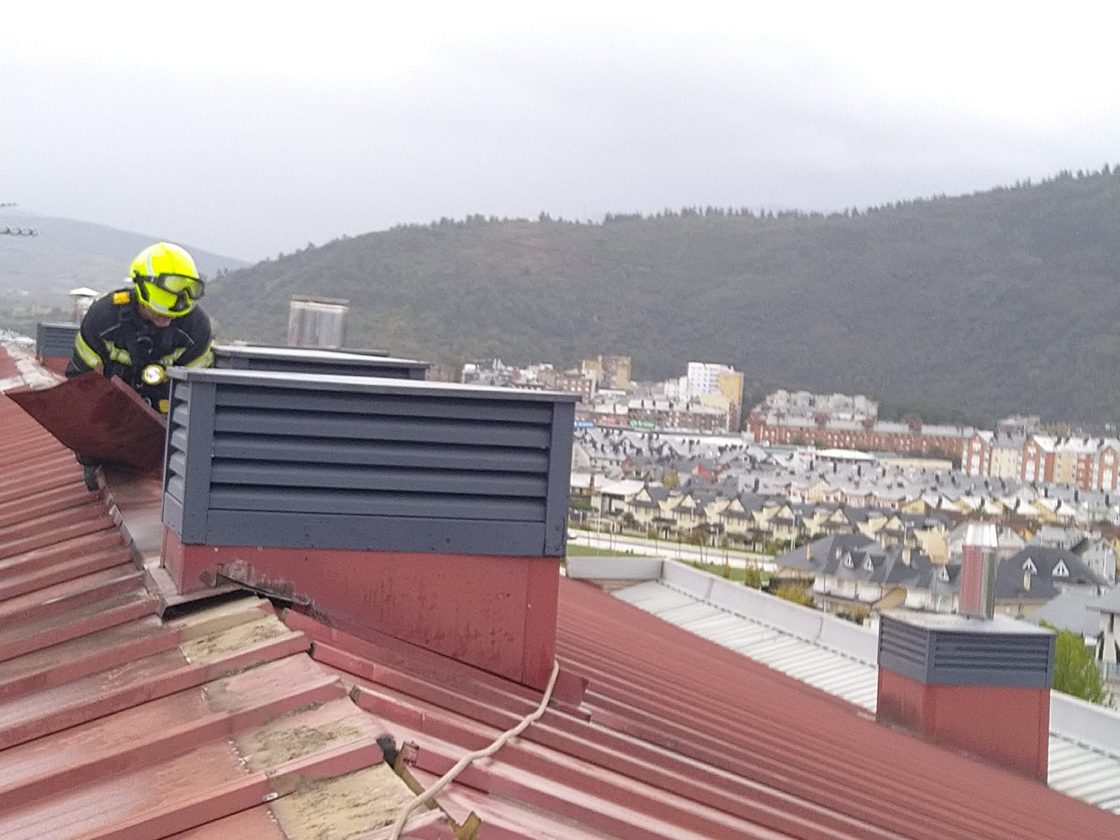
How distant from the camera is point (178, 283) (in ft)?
21.1

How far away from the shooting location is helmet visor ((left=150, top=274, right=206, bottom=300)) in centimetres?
643

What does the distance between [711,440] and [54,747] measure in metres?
137

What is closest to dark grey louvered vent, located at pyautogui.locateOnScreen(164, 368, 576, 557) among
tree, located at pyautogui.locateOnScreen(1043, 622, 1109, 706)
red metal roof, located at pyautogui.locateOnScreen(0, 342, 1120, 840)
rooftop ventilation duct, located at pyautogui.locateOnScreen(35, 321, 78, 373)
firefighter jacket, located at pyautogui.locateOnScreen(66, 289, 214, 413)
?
red metal roof, located at pyautogui.locateOnScreen(0, 342, 1120, 840)

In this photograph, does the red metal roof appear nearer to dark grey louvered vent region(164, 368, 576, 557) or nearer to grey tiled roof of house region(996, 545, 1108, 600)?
dark grey louvered vent region(164, 368, 576, 557)

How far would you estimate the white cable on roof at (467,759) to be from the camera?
2.19 m

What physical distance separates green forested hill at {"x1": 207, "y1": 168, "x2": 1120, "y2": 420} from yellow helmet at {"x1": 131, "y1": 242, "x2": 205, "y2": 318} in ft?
407

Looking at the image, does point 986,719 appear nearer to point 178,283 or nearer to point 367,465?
point 178,283

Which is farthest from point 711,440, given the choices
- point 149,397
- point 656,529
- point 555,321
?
point 149,397

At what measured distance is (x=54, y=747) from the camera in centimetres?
315

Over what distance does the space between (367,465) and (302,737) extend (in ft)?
4.71

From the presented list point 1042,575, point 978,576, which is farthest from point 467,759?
point 1042,575

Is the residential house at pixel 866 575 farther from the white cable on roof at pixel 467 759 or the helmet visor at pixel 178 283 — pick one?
the white cable on roof at pixel 467 759

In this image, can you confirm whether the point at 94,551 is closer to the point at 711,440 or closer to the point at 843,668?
the point at 843,668

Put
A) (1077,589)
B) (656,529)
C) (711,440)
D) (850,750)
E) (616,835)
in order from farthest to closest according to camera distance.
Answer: (711,440) < (656,529) < (1077,589) < (850,750) < (616,835)
